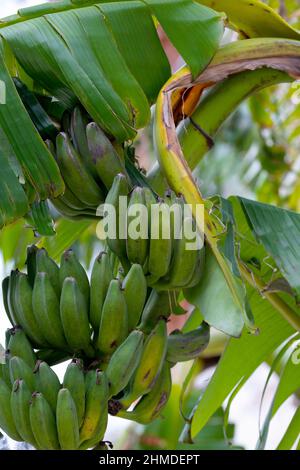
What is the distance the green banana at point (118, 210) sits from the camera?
3.47ft

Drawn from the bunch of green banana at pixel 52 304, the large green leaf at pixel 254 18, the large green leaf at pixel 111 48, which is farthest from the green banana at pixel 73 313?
the large green leaf at pixel 254 18

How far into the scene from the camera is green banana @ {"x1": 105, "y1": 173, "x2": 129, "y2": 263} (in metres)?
1.06

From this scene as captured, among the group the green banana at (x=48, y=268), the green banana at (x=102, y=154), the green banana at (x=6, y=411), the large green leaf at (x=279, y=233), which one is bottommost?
the green banana at (x=6, y=411)

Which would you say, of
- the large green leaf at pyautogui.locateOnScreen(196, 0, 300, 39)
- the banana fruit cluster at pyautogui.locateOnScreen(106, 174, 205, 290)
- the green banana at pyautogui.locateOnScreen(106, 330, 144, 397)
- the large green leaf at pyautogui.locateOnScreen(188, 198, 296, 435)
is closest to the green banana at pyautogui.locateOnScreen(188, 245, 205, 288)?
the banana fruit cluster at pyautogui.locateOnScreen(106, 174, 205, 290)

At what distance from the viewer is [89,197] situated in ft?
3.78

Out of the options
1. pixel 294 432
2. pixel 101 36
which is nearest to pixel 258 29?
pixel 101 36

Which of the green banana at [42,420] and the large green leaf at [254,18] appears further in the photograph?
the large green leaf at [254,18]

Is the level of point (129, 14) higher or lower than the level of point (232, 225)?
higher

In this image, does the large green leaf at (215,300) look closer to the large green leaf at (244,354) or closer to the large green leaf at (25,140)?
the large green leaf at (25,140)

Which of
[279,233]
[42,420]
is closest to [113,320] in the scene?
[42,420]

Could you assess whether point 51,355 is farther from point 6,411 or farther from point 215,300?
point 215,300

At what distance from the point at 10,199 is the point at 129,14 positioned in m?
0.36

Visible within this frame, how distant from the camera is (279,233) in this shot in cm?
109
